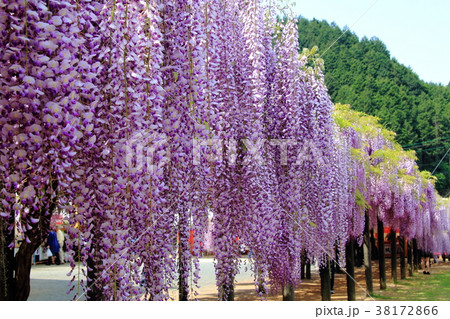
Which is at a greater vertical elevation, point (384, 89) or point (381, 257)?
point (384, 89)

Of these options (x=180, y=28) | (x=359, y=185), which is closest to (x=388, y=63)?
(x=359, y=185)

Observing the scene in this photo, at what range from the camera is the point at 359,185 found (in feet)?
31.9

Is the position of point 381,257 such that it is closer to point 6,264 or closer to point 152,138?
point 6,264

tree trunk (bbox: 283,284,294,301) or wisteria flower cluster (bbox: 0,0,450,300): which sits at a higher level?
wisteria flower cluster (bbox: 0,0,450,300)

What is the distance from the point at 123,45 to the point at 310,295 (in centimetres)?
1055

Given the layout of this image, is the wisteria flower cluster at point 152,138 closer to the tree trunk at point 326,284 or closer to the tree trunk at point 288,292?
the tree trunk at point 288,292

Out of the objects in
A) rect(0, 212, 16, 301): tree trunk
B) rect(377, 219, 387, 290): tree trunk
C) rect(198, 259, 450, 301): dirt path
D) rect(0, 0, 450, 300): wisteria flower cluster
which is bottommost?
rect(198, 259, 450, 301): dirt path

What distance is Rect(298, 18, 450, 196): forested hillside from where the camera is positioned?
10.7 m

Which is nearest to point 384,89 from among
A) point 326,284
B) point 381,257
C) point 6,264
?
point 381,257

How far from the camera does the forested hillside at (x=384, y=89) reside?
10.7 metres

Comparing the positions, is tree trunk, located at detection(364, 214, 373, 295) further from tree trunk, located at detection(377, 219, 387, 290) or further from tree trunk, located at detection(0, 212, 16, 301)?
tree trunk, located at detection(0, 212, 16, 301)

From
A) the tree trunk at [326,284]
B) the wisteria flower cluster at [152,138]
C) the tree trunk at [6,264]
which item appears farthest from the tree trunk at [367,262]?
the tree trunk at [6,264]

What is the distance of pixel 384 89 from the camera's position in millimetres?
11164

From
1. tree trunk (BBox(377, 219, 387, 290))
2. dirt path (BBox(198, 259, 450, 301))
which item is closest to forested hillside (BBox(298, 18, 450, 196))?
tree trunk (BBox(377, 219, 387, 290))
